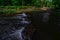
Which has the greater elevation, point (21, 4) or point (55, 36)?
point (55, 36)

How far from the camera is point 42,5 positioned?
4444 centimetres

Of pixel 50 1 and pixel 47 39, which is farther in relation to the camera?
pixel 50 1

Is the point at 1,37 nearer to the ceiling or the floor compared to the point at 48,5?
nearer to the ceiling

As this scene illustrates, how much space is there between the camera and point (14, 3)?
4094cm

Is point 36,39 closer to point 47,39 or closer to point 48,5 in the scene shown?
point 47,39

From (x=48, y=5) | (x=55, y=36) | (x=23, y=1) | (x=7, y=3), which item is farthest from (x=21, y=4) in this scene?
(x=55, y=36)

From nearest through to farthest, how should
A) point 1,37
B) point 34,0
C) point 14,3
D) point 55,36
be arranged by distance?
point 1,37 < point 55,36 < point 14,3 < point 34,0

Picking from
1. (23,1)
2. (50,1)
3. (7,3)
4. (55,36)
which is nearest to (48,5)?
(50,1)

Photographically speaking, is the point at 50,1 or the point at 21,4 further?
the point at 50,1

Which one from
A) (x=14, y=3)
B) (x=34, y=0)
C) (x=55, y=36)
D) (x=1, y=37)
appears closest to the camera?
(x=1, y=37)

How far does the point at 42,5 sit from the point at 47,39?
32.8 metres

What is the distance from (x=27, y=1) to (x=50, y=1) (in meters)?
A: 7.08

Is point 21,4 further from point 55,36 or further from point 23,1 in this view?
point 55,36

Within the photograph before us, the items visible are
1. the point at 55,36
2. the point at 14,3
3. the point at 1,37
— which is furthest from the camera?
the point at 14,3
